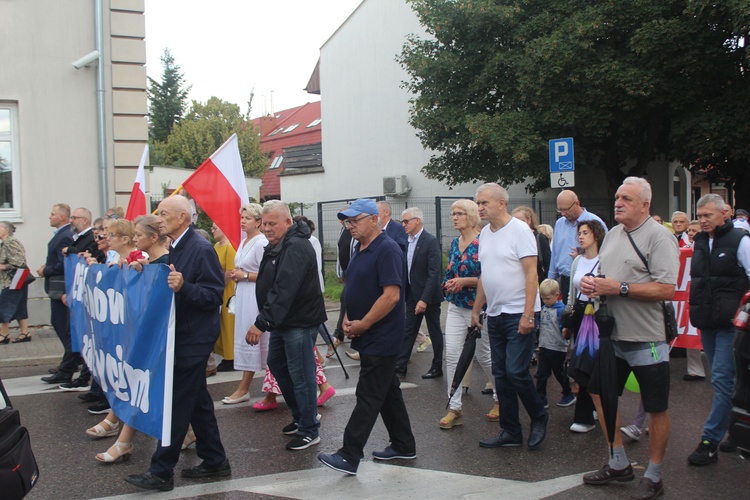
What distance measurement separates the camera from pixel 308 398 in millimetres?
5543

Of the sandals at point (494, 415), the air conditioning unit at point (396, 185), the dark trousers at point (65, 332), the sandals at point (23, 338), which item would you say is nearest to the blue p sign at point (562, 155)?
the sandals at point (494, 415)

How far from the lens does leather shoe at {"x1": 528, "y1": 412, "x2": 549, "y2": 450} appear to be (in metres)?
5.45

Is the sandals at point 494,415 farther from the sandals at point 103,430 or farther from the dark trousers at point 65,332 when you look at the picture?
the dark trousers at point 65,332

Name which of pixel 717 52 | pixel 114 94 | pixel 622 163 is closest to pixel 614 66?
pixel 717 52

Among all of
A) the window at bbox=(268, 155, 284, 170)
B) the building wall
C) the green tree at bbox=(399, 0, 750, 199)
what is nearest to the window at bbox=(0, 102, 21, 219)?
the building wall

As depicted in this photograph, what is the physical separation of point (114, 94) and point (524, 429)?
33.9 ft

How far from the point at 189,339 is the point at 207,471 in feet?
3.27

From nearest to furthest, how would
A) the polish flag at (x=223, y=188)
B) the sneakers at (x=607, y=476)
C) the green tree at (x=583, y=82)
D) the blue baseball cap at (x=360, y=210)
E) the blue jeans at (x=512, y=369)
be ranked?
the sneakers at (x=607, y=476), the blue baseball cap at (x=360, y=210), the blue jeans at (x=512, y=369), the polish flag at (x=223, y=188), the green tree at (x=583, y=82)

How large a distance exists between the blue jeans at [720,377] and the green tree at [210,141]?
3653 centimetres

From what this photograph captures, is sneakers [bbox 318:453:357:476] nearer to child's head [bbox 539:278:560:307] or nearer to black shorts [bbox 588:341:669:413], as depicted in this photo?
black shorts [bbox 588:341:669:413]

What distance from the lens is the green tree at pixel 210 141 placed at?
41062 millimetres

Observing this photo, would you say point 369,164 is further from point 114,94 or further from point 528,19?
point 114,94

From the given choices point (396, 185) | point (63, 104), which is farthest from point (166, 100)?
point (63, 104)

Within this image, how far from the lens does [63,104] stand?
12656 mm
